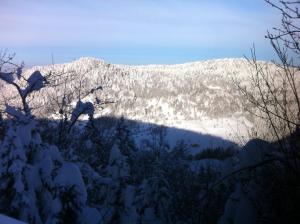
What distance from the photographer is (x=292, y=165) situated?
16.7 ft

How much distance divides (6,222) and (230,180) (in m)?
6.20

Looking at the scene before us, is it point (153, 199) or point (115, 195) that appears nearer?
point (115, 195)

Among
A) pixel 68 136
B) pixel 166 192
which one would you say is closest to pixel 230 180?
pixel 166 192

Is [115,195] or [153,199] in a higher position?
[115,195]

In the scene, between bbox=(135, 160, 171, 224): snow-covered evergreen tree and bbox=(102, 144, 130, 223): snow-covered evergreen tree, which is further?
bbox=(135, 160, 171, 224): snow-covered evergreen tree

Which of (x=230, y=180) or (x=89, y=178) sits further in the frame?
(x=89, y=178)

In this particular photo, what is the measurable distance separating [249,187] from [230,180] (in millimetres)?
2008

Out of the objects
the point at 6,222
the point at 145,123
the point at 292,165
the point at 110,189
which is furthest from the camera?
the point at 145,123

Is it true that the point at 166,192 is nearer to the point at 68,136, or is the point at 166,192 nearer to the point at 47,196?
the point at 68,136

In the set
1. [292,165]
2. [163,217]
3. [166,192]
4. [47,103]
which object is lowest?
[163,217]

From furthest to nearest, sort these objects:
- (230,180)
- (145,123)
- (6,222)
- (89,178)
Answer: (145,123)
(89,178)
(230,180)
(6,222)

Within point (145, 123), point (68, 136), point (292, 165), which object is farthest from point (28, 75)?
point (145, 123)

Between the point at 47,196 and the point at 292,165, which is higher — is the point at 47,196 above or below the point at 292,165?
below

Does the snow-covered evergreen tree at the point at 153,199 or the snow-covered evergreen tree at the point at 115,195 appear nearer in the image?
the snow-covered evergreen tree at the point at 115,195
